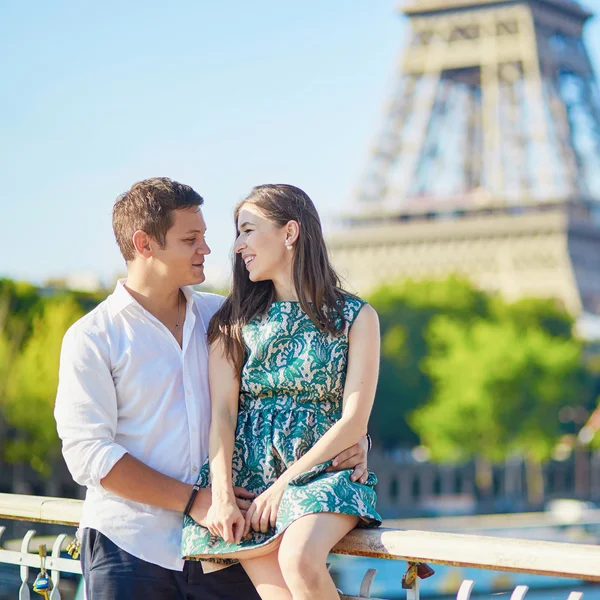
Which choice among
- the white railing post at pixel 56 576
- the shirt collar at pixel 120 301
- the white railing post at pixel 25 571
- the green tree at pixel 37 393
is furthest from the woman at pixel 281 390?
the green tree at pixel 37 393

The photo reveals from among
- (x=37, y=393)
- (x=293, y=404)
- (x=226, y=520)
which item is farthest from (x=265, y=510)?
(x=37, y=393)

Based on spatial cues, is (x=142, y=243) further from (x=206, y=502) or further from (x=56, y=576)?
(x=56, y=576)

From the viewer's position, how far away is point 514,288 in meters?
49.8

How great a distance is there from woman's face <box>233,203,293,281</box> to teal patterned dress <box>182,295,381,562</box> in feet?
0.33

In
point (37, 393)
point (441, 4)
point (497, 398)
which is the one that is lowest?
point (497, 398)

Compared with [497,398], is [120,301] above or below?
above

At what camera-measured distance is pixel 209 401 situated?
3.71 meters

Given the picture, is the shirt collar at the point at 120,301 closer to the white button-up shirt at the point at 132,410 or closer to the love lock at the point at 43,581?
the white button-up shirt at the point at 132,410

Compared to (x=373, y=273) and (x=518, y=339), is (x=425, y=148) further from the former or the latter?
(x=518, y=339)

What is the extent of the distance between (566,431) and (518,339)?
265 inches

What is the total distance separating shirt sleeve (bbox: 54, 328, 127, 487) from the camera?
3.51 metres

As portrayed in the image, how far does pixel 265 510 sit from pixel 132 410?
50 centimetres

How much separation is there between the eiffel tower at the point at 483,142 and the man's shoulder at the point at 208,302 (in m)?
46.9

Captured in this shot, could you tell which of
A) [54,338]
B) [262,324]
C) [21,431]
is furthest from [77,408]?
[21,431]
